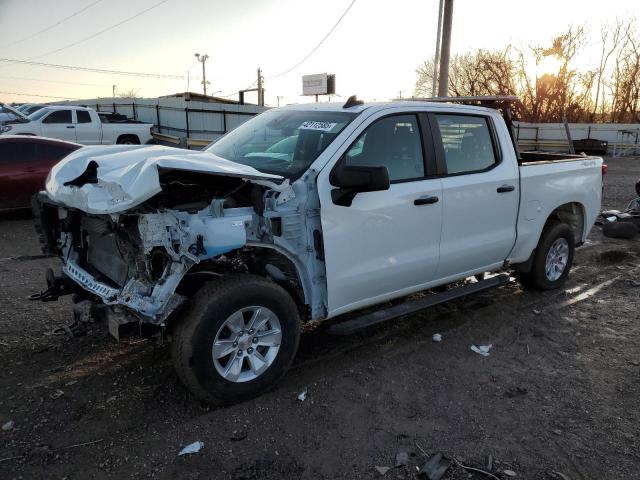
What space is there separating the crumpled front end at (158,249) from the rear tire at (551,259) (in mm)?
3578

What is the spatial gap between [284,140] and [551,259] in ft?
11.2

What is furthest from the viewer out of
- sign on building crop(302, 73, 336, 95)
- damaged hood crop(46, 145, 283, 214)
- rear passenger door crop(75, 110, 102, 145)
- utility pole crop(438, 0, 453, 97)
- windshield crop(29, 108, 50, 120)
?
sign on building crop(302, 73, 336, 95)

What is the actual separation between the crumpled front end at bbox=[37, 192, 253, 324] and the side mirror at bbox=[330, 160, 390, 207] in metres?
0.64

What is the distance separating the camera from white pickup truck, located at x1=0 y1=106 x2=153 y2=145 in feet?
53.8

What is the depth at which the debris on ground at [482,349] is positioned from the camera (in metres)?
4.34

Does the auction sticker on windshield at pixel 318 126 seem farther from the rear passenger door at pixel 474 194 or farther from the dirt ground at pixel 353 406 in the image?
the dirt ground at pixel 353 406

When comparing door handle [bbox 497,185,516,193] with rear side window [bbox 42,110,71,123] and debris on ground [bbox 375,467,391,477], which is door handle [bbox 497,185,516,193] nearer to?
debris on ground [bbox 375,467,391,477]

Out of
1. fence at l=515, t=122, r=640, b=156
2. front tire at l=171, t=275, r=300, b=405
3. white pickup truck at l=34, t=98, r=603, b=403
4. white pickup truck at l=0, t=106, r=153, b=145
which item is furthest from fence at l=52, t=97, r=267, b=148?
front tire at l=171, t=275, r=300, b=405

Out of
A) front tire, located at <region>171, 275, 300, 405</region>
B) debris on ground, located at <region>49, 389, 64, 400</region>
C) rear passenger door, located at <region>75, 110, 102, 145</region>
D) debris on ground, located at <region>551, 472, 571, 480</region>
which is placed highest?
rear passenger door, located at <region>75, 110, 102, 145</region>

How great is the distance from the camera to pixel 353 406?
3.47 meters

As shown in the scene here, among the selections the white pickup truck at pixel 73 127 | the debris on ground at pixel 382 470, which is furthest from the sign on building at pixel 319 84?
the debris on ground at pixel 382 470

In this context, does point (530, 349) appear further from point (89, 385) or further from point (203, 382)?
point (89, 385)

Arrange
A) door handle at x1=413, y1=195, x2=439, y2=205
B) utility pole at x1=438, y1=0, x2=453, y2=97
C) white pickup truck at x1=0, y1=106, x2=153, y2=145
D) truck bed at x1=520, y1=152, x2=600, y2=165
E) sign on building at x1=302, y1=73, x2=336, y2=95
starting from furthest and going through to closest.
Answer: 1. sign on building at x1=302, y1=73, x2=336, y2=95
2. white pickup truck at x1=0, y1=106, x2=153, y2=145
3. utility pole at x1=438, y1=0, x2=453, y2=97
4. truck bed at x1=520, y1=152, x2=600, y2=165
5. door handle at x1=413, y1=195, x2=439, y2=205

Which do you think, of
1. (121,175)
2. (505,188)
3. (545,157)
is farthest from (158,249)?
(545,157)
